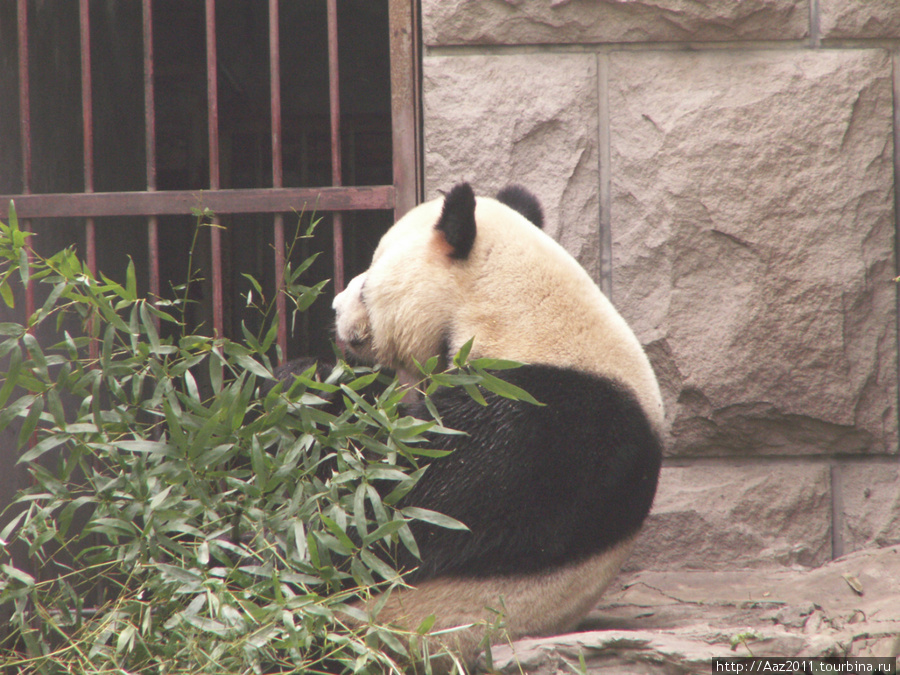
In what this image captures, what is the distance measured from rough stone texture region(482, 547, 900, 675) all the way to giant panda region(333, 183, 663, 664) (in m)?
0.14

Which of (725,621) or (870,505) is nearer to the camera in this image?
(725,621)

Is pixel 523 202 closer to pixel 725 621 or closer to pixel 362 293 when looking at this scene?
pixel 362 293

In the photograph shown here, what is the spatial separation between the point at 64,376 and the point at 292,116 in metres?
3.94

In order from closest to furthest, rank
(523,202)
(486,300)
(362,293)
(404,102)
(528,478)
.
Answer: (528,478) < (486,300) < (362,293) < (523,202) < (404,102)

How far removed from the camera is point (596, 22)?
235 centimetres

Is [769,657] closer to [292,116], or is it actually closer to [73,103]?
[73,103]

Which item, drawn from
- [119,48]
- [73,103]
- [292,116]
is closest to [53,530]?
[73,103]

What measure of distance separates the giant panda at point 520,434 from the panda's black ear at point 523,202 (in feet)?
0.61

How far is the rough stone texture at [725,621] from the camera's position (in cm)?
162

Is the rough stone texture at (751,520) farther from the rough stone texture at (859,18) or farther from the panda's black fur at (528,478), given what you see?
the rough stone texture at (859,18)

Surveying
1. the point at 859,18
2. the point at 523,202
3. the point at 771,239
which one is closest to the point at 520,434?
the point at 523,202

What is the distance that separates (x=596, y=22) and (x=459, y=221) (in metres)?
0.90

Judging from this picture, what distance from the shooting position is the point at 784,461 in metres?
2.38

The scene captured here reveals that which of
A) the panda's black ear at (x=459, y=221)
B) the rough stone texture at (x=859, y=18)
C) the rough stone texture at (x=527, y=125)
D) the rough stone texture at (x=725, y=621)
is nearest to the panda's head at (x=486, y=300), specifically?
the panda's black ear at (x=459, y=221)
